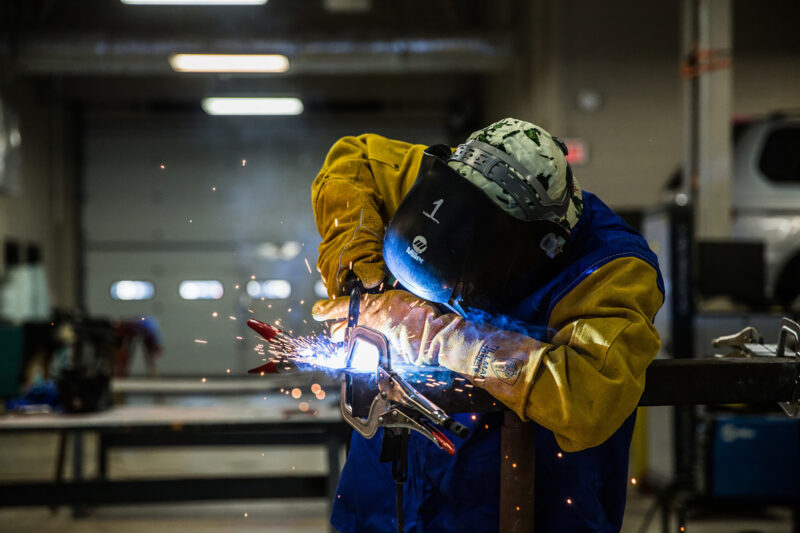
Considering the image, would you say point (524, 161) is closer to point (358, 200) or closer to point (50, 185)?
point (358, 200)

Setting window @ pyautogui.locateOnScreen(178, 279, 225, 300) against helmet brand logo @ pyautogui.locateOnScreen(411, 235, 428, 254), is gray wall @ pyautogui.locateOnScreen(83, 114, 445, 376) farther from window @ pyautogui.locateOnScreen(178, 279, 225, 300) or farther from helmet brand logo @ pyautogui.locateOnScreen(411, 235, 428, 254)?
helmet brand logo @ pyautogui.locateOnScreen(411, 235, 428, 254)

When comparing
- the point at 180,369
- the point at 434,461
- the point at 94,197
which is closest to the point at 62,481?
the point at 434,461

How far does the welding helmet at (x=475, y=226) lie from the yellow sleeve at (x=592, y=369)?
12cm

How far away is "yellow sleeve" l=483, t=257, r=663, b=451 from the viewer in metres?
0.91

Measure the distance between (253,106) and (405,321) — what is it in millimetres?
9293

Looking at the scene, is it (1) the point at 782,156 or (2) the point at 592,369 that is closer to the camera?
(2) the point at 592,369

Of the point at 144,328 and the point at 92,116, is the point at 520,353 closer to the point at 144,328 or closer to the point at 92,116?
the point at 144,328

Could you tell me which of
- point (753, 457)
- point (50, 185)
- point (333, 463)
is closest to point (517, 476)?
point (333, 463)

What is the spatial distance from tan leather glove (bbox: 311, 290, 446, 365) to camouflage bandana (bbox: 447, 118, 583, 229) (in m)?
0.19

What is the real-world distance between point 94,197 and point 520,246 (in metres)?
10.4

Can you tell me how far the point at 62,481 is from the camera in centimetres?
324

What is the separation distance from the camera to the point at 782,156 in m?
5.87

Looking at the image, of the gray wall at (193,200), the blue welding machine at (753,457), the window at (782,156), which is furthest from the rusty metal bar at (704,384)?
the gray wall at (193,200)

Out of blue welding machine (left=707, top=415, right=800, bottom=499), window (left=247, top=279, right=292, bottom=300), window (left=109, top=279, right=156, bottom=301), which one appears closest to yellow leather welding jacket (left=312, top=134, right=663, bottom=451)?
blue welding machine (left=707, top=415, right=800, bottom=499)
